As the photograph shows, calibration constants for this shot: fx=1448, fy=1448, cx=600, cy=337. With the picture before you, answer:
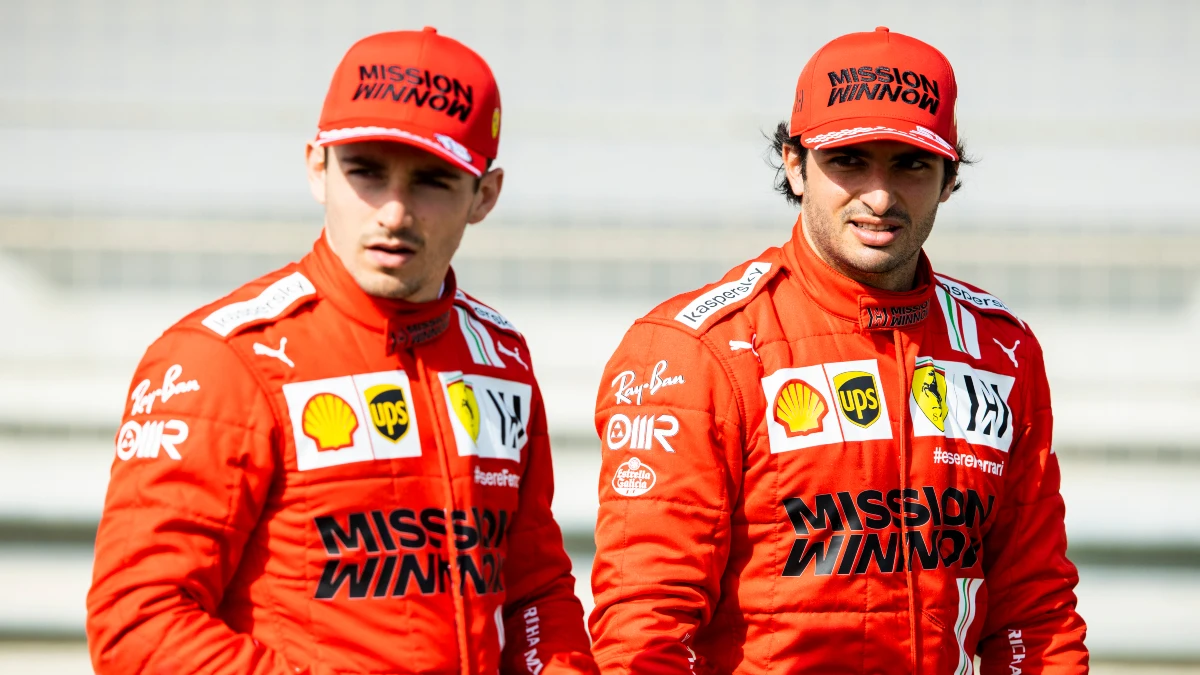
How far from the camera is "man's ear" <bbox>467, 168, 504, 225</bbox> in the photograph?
236 cm

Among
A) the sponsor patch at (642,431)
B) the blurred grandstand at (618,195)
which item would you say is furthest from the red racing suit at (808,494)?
the blurred grandstand at (618,195)

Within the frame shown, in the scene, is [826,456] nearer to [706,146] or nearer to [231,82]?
[706,146]

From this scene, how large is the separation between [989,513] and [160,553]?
156 cm

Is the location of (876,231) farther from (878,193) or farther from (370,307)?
(370,307)

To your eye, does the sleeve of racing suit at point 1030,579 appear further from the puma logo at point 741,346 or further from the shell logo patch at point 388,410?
the shell logo patch at point 388,410

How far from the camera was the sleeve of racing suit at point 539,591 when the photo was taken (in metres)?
2.35

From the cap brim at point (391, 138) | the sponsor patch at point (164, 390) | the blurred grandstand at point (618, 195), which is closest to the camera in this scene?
the sponsor patch at point (164, 390)

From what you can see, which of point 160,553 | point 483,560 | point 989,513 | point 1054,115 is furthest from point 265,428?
point 1054,115

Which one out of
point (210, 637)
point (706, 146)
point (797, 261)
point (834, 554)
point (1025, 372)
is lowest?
point (210, 637)

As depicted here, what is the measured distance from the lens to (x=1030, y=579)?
9.38 ft

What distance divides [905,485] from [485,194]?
94 cm

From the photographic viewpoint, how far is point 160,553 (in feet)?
6.49

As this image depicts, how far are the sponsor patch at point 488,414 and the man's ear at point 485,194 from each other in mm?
262

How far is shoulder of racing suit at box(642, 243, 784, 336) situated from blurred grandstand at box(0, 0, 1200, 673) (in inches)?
41.9
